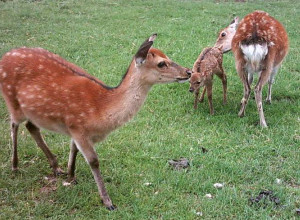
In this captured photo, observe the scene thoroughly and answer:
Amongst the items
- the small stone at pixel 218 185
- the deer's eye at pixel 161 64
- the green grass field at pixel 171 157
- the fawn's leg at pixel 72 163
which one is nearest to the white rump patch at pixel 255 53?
the green grass field at pixel 171 157

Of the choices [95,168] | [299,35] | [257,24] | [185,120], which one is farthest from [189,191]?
[299,35]

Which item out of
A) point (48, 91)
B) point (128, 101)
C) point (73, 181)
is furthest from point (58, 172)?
point (128, 101)

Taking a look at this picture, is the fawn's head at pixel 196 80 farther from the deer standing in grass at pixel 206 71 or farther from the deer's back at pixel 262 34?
the deer's back at pixel 262 34

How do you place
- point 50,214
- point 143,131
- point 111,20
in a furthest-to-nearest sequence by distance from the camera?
1. point 111,20
2. point 143,131
3. point 50,214

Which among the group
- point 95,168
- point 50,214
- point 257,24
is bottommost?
point 50,214

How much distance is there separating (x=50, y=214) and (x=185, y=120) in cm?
261

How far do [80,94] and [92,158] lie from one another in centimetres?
63

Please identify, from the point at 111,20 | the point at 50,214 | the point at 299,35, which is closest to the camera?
the point at 50,214

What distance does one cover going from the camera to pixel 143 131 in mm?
5613

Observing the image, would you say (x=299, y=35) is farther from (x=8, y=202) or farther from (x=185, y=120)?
(x=8, y=202)

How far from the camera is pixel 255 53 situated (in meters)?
5.90

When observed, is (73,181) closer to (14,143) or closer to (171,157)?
(14,143)

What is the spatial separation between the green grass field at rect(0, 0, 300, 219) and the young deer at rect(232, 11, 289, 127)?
0.46 meters

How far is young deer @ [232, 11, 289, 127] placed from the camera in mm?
5938
